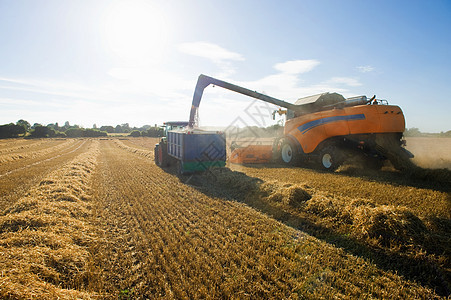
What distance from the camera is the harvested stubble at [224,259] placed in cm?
267

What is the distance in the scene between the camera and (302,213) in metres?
4.89

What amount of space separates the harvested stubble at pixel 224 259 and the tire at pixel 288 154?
5.27 meters

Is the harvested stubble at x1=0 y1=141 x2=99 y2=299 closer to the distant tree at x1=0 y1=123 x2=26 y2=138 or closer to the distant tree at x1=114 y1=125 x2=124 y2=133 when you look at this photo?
the distant tree at x1=0 y1=123 x2=26 y2=138

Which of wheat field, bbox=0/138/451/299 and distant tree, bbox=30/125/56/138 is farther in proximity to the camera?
distant tree, bbox=30/125/56/138

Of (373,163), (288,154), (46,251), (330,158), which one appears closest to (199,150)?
(288,154)

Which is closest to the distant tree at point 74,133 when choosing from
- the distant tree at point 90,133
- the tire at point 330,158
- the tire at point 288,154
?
the distant tree at point 90,133

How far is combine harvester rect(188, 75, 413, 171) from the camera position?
7727 millimetres

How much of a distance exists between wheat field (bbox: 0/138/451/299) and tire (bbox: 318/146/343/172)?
251 centimetres

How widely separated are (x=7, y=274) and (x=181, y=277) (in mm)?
1936

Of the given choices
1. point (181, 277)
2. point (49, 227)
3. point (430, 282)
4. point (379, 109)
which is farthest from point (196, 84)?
point (430, 282)

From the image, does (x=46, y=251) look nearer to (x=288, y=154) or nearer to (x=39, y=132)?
(x=288, y=154)

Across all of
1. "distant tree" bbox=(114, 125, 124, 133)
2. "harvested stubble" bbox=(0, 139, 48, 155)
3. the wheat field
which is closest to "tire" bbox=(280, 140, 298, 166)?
the wheat field

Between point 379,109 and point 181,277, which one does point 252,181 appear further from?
point 379,109

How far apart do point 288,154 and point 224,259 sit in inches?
343
